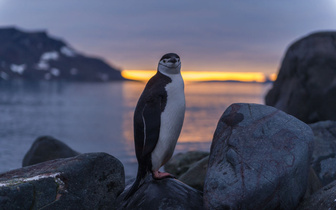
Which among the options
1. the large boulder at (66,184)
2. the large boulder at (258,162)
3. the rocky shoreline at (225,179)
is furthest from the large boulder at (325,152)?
the large boulder at (66,184)

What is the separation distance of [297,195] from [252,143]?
956mm

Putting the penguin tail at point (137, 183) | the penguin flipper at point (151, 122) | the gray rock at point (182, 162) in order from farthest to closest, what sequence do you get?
the gray rock at point (182, 162), the penguin tail at point (137, 183), the penguin flipper at point (151, 122)

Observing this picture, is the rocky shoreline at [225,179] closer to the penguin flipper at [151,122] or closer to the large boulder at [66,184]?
the large boulder at [66,184]

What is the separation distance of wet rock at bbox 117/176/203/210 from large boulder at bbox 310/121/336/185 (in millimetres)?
3016

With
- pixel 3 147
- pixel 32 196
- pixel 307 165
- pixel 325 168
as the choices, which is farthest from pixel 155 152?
pixel 3 147

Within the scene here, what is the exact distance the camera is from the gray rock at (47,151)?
973cm

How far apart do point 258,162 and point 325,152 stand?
11.1ft

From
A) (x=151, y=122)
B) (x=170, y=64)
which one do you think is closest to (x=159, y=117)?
(x=151, y=122)

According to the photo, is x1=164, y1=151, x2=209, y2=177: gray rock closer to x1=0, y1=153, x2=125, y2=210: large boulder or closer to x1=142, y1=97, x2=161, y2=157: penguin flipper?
x1=0, y1=153, x2=125, y2=210: large boulder

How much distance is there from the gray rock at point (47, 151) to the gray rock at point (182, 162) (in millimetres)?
2423

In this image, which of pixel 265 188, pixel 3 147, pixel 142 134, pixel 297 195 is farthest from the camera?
pixel 3 147

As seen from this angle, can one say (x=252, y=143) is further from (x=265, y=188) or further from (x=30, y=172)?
(x=30, y=172)

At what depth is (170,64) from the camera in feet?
19.3

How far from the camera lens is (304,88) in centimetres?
1216
